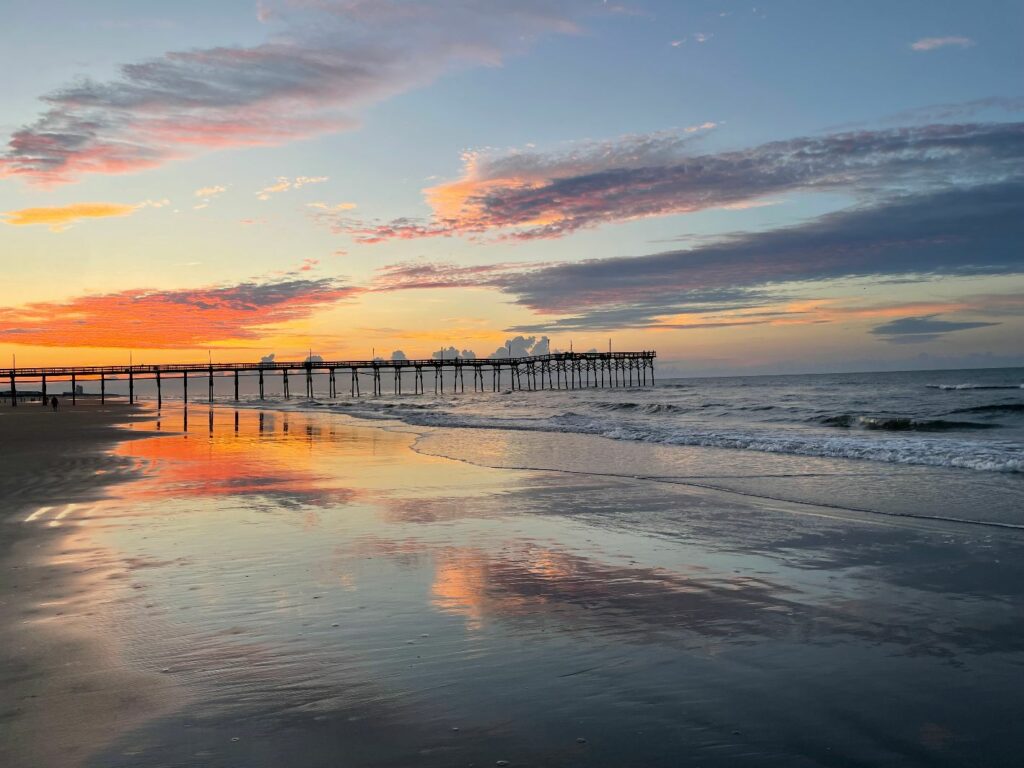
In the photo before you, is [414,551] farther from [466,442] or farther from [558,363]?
[558,363]

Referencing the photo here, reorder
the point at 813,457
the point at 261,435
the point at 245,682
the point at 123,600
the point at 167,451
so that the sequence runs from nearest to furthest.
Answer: the point at 245,682 → the point at 123,600 → the point at 813,457 → the point at 167,451 → the point at 261,435

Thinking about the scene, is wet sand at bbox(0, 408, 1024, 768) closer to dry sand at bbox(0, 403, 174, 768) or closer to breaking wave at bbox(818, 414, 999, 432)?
dry sand at bbox(0, 403, 174, 768)

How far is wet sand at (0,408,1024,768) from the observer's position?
3.77 m

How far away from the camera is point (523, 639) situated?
17.5ft

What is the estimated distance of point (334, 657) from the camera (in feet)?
16.3

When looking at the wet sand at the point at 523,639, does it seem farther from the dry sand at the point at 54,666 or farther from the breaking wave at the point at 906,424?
the breaking wave at the point at 906,424

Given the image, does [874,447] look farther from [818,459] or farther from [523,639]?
[523,639]

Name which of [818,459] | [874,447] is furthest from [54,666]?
[874,447]

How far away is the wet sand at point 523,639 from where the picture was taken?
148 inches

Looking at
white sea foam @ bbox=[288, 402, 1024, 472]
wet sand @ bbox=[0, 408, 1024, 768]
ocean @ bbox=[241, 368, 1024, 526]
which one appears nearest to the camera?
wet sand @ bbox=[0, 408, 1024, 768]

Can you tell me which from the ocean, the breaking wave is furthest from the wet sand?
the breaking wave

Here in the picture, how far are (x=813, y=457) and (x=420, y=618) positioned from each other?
51.9 feet

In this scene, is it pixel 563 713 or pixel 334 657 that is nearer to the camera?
pixel 563 713

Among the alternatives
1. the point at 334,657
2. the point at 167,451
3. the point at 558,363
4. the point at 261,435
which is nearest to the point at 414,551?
the point at 334,657
